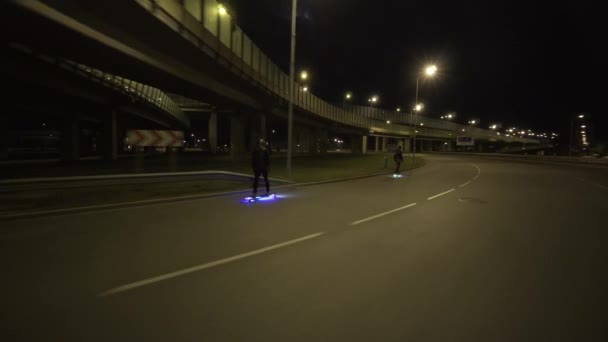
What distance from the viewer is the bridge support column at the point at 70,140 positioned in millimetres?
36750

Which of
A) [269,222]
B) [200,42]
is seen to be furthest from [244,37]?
[269,222]

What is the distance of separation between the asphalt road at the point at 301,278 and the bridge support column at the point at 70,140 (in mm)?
32392

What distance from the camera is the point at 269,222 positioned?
30.1 feet

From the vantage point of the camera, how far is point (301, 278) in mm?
5301

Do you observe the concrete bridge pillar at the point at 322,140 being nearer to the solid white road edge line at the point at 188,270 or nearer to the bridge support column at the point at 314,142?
A: the bridge support column at the point at 314,142

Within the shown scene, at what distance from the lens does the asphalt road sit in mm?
3850

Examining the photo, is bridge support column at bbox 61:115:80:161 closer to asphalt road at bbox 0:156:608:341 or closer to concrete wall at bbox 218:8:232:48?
concrete wall at bbox 218:8:232:48

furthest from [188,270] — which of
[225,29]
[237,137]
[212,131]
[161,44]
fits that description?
[212,131]

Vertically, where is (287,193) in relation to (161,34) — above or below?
below

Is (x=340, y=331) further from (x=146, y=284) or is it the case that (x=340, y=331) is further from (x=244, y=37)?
(x=244, y=37)

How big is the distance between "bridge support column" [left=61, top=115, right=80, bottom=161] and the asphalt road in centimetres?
3239

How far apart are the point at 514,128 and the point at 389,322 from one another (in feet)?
694

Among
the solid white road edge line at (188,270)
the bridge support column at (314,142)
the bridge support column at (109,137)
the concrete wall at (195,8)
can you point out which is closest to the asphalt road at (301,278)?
the solid white road edge line at (188,270)

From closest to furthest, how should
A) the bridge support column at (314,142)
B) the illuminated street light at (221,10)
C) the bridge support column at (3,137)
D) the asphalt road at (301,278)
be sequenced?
1. the asphalt road at (301,278)
2. the illuminated street light at (221,10)
3. the bridge support column at (3,137)
4. the bridge support column at (314,142)
